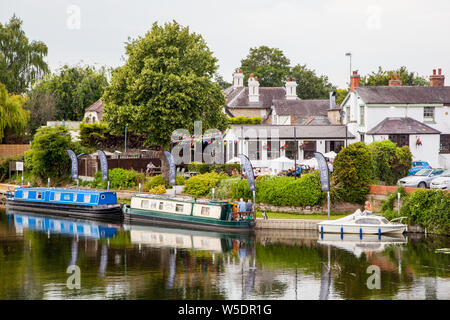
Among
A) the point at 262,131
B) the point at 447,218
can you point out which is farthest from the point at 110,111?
the point at 447,218

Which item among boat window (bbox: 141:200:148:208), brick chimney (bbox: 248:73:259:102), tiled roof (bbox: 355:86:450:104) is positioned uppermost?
brick chimney (bbox: 248:73:259:102)

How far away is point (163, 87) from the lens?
4938 cm

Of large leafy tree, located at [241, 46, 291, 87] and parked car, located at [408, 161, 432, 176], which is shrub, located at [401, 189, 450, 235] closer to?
parked car, located at [408, 161, 432, 176]

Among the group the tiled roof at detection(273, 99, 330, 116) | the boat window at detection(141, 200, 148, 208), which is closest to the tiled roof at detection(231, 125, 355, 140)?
the tiled roof at detection(273, 99, 330, 116)

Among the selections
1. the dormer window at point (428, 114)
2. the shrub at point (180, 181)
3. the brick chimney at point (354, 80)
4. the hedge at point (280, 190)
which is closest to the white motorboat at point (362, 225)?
the hedge at point (280, 190)

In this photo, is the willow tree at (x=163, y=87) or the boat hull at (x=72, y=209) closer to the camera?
the boat hull at (x=72, y=209)

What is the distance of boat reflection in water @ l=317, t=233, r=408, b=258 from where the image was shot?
33.6 metres

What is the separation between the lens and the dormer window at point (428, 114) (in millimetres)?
58447

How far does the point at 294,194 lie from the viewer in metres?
41.9

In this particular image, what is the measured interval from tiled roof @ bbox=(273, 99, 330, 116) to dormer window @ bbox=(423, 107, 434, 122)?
770 inches

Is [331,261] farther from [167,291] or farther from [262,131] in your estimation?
[262,131]

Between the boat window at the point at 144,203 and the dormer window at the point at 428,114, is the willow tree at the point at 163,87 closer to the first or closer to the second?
the boat window at the point at 144,203

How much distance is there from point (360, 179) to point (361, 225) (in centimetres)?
546

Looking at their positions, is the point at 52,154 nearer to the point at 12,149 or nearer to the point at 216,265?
the point at 12,149
